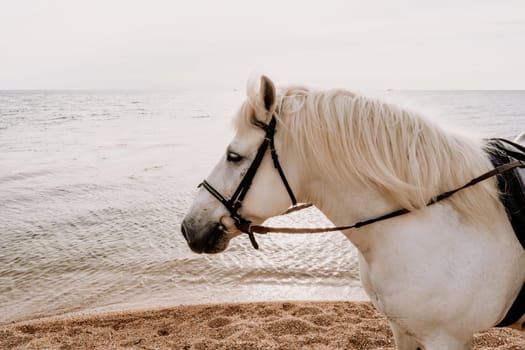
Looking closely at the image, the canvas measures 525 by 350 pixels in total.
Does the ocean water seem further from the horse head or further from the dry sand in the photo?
the dry sand

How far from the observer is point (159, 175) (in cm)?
1402

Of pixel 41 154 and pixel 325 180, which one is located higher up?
pixel 325 180

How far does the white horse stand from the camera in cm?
197

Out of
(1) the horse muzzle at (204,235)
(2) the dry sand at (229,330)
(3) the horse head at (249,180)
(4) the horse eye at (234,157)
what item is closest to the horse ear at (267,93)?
(3) the horse head at (249,180)

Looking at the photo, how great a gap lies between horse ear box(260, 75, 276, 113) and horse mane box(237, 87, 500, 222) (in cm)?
7

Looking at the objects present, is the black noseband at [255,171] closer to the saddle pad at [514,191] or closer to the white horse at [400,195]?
the white horse at [400,195]

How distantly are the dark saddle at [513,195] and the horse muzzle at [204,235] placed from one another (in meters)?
1.52

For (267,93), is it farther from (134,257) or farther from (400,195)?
(134,257)

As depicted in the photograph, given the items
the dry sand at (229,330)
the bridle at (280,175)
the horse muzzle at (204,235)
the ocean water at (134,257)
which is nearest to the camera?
the bridle at (280,175)

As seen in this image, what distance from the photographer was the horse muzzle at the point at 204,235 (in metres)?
2.17

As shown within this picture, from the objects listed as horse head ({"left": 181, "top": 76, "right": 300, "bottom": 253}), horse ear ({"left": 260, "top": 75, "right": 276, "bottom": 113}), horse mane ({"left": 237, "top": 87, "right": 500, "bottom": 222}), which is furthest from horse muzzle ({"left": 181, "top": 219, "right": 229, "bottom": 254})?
horse ear ({"left": 260, "top": 75, "right": 276, "bottom": 113})

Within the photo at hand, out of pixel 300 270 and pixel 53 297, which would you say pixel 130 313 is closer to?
pixel 53 297

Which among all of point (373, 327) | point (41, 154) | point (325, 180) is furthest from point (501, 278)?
point (41, 154)

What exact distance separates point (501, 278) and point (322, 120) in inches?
48.9
